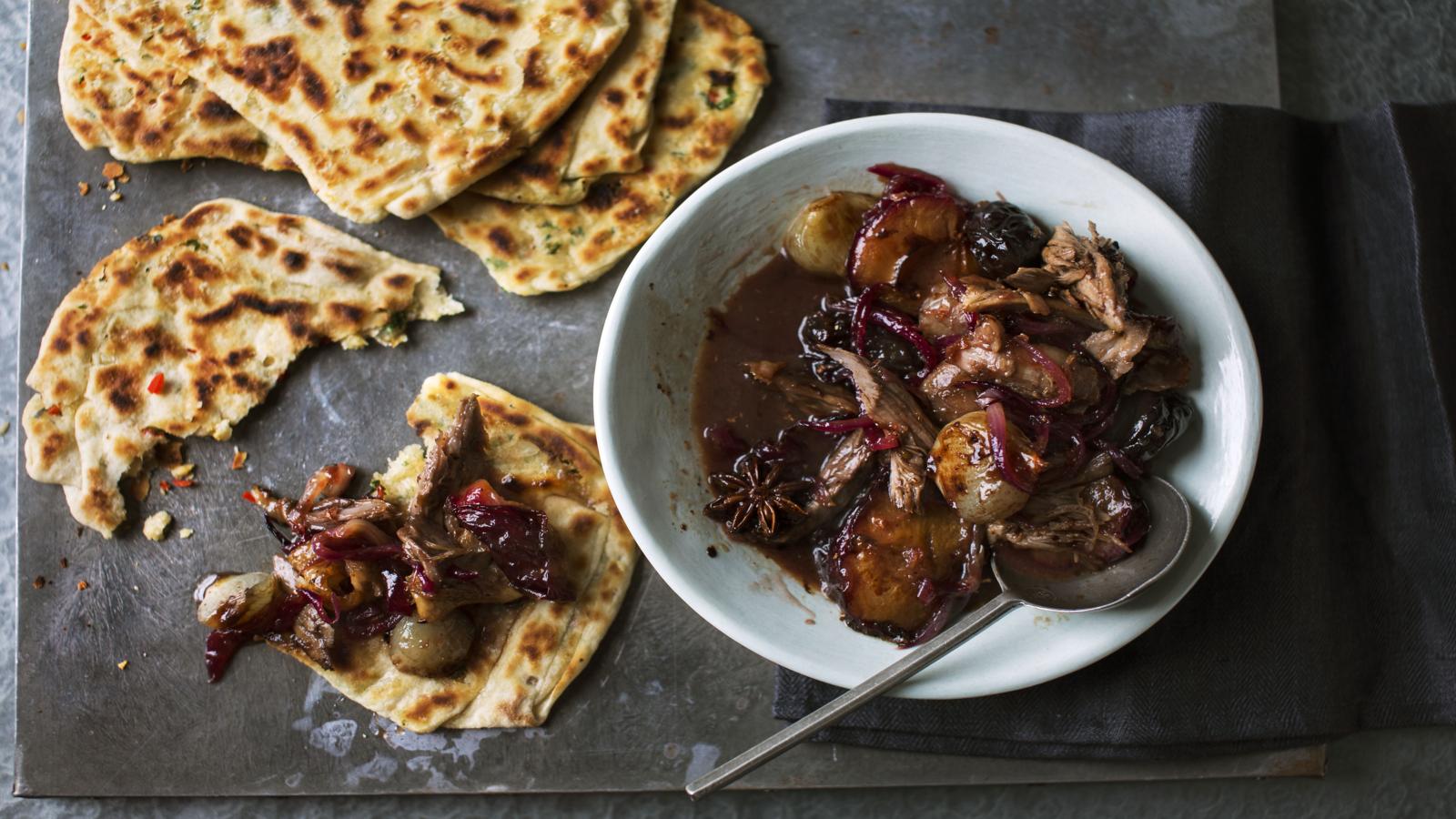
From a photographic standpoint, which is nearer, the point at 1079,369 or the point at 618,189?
the point at 1079,369

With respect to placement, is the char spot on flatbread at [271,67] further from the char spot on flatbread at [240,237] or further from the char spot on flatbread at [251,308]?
the char spot on flatbread at [251,308]

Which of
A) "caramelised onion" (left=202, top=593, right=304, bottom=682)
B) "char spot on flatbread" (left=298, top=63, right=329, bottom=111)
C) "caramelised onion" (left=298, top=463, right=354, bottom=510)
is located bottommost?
"caramelised onion" (left=202, top=593, right=304, bottom=682)

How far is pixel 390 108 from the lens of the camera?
3115 millimetres

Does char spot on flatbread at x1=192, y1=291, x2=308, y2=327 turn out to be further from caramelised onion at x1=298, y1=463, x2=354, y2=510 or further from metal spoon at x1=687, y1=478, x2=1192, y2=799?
metal spoon at x1=687, y1=478, x2=1192, y2=799

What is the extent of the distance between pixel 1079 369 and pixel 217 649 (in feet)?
8.65

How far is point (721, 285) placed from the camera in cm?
287

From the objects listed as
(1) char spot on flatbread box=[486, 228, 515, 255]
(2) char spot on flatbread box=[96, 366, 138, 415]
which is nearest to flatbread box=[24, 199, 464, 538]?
(2) char spot on flatbread box=[96, 366, 138, 415]

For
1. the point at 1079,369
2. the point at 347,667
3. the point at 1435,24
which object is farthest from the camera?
the point at 1435,24

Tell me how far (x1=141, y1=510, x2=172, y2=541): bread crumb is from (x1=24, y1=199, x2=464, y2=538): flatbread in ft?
0.29

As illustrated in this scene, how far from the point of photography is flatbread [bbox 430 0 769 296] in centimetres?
317

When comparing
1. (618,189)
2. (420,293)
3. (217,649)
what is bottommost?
(217,649)

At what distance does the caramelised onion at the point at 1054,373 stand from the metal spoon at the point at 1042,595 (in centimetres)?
44

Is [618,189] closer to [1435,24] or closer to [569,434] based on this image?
[569,434]

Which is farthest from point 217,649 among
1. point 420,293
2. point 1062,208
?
point 1062,208
